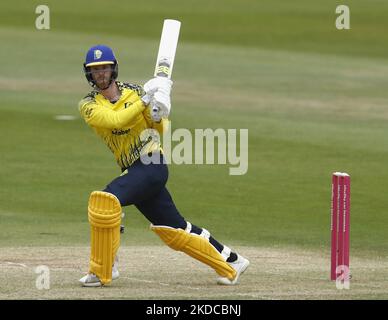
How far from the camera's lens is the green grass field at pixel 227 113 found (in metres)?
15.3

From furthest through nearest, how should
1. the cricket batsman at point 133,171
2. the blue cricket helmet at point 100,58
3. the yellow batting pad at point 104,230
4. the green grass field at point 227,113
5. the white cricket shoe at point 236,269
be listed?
the green grass field at point 227,113, the white cricket shoe at point 236,269, the blue cricket helmet at point 100,58, the cricket batsman at point 133,171, the yellow batting pad at point 104,230

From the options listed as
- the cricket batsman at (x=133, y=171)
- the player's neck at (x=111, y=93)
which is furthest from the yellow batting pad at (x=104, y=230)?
the player's neck at (x=111, y=93)

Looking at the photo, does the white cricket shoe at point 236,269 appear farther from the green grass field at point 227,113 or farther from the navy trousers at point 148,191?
the green grass field at point 227,113

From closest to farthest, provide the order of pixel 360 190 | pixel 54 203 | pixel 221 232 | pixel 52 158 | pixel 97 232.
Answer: pixel 97 232 → pixel 221 232 → pixel 54 203 → pixel 360 190 → pixel 52 158

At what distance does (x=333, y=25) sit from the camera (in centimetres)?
4181

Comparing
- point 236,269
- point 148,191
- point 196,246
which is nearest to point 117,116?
point 148,191

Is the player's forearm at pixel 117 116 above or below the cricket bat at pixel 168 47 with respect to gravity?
below

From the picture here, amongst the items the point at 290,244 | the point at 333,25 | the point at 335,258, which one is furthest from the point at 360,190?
the point at 333,25

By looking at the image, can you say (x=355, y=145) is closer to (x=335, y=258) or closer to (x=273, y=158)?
(x=273, y=158)

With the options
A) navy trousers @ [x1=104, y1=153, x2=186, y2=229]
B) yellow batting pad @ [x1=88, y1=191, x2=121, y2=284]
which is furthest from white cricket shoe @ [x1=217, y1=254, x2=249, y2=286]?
yellow batting pad @ [x1=88, y1=191, x2=121, y2=284]

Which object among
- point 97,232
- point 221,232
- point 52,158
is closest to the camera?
point 97,232

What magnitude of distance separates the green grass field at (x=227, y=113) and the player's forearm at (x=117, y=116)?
3.10 m

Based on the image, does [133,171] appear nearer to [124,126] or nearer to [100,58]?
[124,126]
